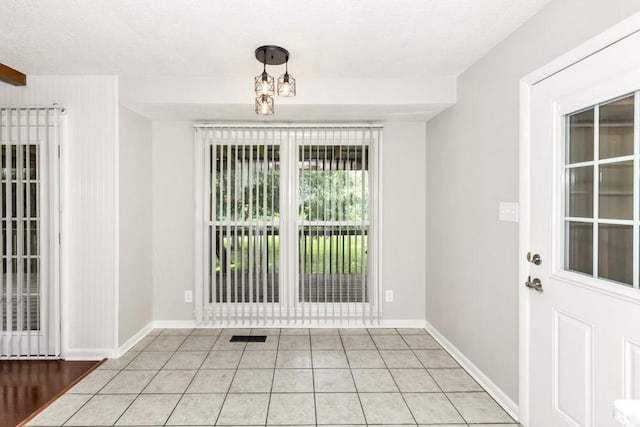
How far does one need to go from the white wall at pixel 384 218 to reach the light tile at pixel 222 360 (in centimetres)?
84

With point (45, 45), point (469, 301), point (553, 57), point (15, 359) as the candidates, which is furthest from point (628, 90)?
point (15, 359)

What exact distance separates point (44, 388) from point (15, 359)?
751 mm

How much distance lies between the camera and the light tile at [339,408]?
2.20m

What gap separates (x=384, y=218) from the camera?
385 centimetres

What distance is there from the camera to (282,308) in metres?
3.85

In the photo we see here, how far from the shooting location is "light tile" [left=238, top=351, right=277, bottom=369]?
293 cm

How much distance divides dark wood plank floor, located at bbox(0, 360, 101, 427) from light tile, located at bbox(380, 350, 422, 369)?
2.43 meters

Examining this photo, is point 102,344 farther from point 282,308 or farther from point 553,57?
point 553,57

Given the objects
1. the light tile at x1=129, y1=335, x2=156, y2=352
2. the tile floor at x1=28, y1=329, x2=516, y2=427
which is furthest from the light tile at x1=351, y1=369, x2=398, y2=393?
the light tile at x1=129, y1=335, x2=156, y2=352

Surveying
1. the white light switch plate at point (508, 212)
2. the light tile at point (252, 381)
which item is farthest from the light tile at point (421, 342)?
the white light switch plate at point (508, 212)

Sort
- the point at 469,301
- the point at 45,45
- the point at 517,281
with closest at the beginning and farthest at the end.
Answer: the point at 517,281 < the point at 45,45 < the point at 469,301

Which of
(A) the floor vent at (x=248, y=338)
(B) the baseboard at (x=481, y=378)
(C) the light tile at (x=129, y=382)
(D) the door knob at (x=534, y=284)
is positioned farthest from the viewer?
(A) the floor vent at (x=248, y=338)

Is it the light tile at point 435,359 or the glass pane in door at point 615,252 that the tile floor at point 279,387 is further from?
the glass pane in door at point 615,252

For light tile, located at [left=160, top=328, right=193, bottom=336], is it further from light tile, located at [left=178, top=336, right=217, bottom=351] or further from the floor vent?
the floor vent
